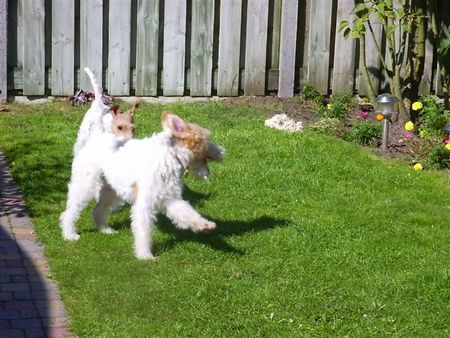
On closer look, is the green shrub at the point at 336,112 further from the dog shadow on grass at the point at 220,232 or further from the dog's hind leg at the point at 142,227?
the dog's hind leg at the point at 142,227

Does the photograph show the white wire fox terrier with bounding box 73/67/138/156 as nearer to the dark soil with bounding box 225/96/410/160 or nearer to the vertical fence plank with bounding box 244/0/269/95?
the dark soil with bounding box 225/96/410/160

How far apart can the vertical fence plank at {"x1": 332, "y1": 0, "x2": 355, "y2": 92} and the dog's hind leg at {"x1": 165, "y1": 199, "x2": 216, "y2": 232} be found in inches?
219

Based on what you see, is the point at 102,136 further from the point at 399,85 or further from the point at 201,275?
the point at 399,85

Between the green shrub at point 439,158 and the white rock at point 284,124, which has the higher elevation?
the white rock at point 284,124

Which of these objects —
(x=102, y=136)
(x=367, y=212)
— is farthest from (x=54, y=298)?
(x=367, y=212)

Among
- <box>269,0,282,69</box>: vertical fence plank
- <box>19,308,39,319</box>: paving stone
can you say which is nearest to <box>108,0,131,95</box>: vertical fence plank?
<box>269,0,282,69</box>: vertical fence plank

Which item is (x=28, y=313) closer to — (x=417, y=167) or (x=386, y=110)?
(x=417, y=167)

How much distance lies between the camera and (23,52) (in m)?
10.8

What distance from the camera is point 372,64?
38.4ft

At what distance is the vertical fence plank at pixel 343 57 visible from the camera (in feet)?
37.4

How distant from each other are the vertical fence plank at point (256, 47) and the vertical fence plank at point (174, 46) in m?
0.83

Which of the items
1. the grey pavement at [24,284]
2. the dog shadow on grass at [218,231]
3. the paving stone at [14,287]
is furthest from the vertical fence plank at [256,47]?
the paving stone at [14,287]

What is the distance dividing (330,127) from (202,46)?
214cm

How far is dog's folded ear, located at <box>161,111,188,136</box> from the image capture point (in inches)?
249
